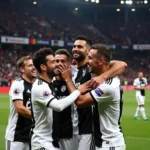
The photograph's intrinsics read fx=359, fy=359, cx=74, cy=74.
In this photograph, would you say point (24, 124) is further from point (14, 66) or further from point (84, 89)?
point (14, 66)

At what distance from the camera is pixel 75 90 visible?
4301mm

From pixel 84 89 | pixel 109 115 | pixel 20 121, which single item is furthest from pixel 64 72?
pixel 20 121

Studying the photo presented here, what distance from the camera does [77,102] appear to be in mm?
4281

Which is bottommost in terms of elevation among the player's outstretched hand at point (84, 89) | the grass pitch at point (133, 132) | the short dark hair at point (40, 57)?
the grass pitch at point (133, 132)

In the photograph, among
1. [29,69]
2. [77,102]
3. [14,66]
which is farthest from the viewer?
[14,66]

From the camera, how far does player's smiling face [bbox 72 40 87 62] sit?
512cm

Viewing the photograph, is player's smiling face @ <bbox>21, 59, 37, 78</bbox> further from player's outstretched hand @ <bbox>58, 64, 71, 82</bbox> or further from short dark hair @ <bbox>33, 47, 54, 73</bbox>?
player's outstretched hand @ <bbox>58, 64, 71, 82</bbox>

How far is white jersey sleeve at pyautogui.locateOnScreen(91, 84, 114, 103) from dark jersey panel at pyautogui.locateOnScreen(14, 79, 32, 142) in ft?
5.20

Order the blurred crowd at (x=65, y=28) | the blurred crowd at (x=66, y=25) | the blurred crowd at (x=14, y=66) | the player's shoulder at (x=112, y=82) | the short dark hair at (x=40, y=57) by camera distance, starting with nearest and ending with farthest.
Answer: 1. the player's shoulder at (x=112, y=82)
2. the short dark hair at (x=40, y=57)
3. the blurred crowd at (x=14, y=66)
4. the blurred crowd at (x=65, y=28)
5. the blurred crowd at (x=66, y=25)

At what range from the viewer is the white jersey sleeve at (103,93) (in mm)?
4180

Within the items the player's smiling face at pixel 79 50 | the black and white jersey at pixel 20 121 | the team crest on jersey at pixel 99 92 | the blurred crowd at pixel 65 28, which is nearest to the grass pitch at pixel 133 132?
the black and white jersey at pixel 20 121

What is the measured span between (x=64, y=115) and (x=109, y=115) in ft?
2.72

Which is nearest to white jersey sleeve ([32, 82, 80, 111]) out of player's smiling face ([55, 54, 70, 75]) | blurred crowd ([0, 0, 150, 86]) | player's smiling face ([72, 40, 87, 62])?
player's smiling face ([55, 54, 70, 75])

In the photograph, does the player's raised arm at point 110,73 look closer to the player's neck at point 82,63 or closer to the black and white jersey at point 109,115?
the black and white jersey at point 109,115
